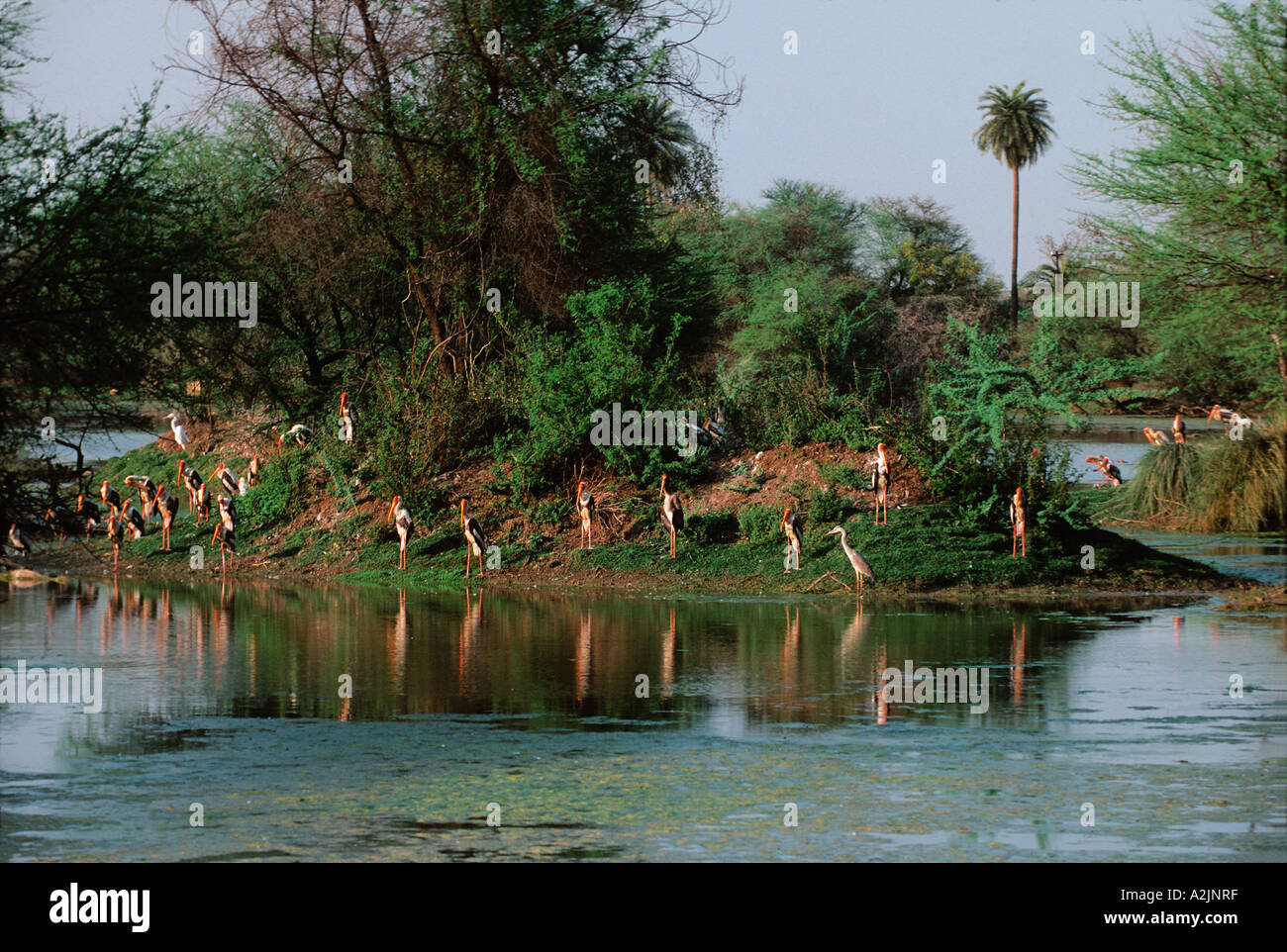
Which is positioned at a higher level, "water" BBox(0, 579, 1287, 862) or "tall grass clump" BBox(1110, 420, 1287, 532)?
"tall grass clump" BBox(1110, 420, 1287, 532)

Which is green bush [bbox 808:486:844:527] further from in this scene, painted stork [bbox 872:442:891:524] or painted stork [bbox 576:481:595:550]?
painted stork [bbox 576:481:595:550]

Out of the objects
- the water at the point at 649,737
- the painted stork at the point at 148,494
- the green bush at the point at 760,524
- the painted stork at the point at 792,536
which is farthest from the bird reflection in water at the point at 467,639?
the painted stork at the point at 148,494

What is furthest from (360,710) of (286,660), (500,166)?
(500,166)

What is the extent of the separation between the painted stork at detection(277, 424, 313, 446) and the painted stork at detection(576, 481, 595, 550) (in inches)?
239

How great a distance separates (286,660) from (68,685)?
217 cm

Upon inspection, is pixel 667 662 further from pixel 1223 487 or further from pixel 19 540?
pixel 1223 487

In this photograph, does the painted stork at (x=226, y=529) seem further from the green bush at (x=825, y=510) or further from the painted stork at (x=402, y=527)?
the green bush at (x=825, y=510)

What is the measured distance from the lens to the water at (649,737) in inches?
323

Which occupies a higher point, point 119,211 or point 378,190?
point 378,190

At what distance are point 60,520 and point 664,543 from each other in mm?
7848

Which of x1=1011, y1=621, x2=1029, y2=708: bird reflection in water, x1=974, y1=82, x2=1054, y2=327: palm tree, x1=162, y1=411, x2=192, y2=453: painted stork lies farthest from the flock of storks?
x1=974, y1=82, x2=1054, y2=327: palm tree

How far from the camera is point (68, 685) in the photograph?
43.1 feet

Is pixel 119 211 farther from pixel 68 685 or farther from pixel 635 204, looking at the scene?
pixel 635 204

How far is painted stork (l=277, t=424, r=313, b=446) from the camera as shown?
2523cm
